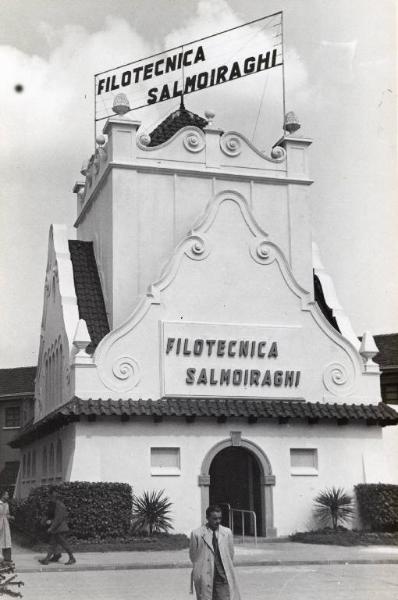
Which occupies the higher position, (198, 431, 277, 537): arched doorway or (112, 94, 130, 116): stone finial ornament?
(112, 94, 130, 116): stone finial ornament

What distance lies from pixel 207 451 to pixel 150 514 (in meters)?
2.68

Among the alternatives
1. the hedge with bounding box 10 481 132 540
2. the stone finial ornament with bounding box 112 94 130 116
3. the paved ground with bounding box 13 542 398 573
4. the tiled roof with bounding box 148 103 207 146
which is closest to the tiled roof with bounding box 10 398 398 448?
the hedge with bounding box 10 481 132 540

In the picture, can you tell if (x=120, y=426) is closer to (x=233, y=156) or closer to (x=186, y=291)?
(x=186, y=291)

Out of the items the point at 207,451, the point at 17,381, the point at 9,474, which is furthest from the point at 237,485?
the point at 17,381

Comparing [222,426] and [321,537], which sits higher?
[222,426]

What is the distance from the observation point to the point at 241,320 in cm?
2745

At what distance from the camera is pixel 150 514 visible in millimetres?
24250

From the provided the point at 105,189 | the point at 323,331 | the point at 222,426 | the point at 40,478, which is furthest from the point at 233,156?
the point at 40,478

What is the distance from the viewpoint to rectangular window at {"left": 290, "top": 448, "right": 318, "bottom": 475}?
2662cm

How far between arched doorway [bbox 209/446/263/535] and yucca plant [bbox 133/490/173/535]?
262cm

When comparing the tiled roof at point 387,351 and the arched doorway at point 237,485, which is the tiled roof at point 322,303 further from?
the tiled roof at point 387,351

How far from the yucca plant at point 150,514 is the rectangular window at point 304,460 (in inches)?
170

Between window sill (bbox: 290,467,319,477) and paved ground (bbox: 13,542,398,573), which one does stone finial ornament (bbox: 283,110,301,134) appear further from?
paved ground (bbox: 13,542,398,573)

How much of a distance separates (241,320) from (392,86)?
1053 centimetres
